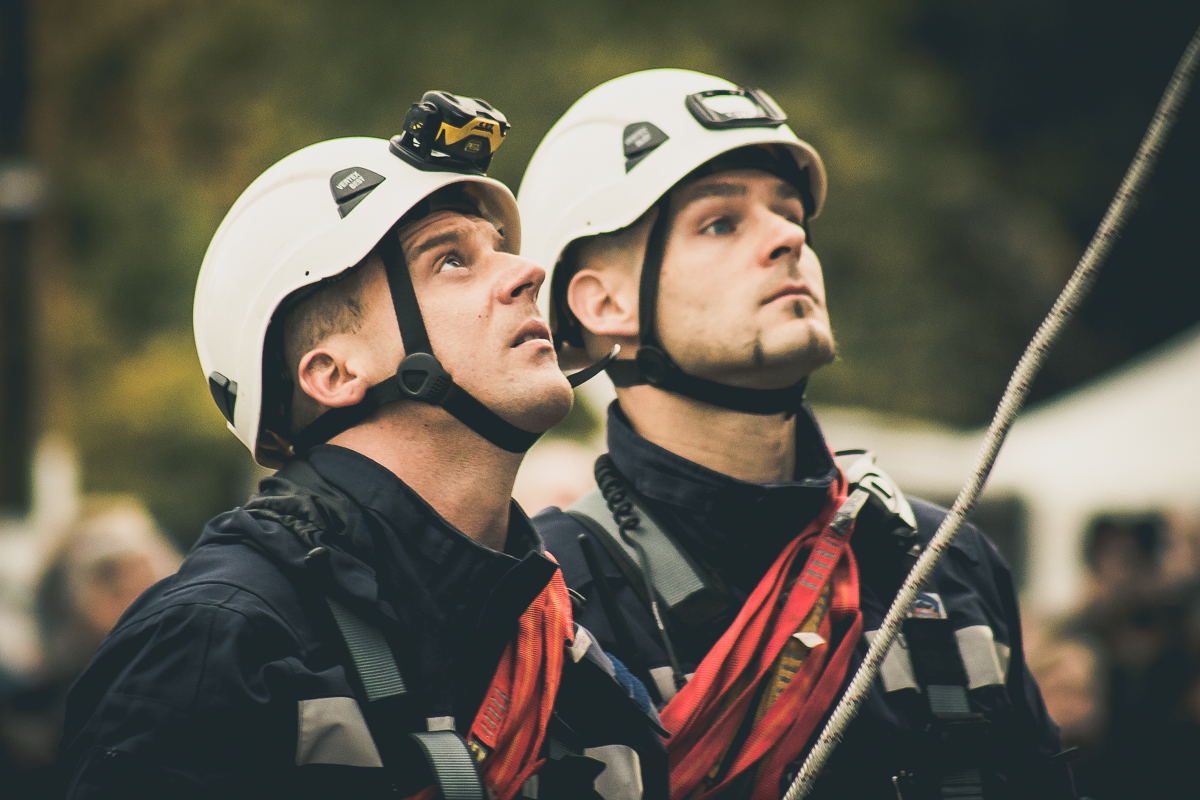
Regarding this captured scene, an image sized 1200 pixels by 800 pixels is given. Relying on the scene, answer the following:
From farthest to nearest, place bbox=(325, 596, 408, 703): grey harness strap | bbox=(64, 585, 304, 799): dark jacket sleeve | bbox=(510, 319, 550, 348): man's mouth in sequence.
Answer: bbox=(510, 319, 550, 348): man's mouth < bbox=(325, 596, 408, 703): grey harness strap < bbox=(64, 585, 304, 799): dark jacket sleeve

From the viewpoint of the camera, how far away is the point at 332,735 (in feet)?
7.37

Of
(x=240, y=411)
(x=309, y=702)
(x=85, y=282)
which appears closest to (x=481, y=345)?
(x=240, y=411)

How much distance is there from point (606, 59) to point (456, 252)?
15.3 meters

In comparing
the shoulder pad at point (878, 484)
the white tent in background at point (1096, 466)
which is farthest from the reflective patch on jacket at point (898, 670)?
the white tent in background at point (1096, 466)

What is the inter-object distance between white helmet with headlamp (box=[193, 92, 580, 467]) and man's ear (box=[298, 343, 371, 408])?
0.10 ft

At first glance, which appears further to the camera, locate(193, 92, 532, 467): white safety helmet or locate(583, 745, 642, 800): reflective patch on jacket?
locate(193, 92, 532, 467): white safety helmet

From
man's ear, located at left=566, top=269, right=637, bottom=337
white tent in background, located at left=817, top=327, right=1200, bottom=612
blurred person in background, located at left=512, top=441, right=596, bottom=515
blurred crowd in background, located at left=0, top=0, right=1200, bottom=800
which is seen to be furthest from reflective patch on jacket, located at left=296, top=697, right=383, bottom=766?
blurred crowd in background, located at left=0, top=0, right=1200, bottom=800

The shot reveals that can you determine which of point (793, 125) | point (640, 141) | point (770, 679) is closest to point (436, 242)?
point (640, 141)

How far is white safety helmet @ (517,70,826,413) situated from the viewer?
3.36 metres

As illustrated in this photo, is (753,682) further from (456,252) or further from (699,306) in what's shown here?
(456,252)

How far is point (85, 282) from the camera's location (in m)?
20.1

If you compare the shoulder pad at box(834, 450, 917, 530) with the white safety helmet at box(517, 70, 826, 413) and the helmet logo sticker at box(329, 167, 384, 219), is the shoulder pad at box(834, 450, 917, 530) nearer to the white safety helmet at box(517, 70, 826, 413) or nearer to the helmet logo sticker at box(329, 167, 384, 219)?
the white safety helmet at box(517, 70, 826, 413)

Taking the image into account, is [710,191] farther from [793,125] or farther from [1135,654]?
[793,125]

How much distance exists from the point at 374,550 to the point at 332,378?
0.46 metres
